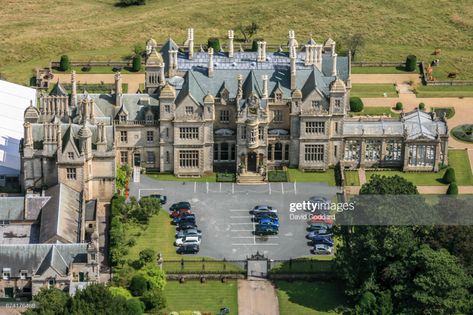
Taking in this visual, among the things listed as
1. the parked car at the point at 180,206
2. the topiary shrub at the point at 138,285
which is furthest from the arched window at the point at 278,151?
the topiary shrub at the point at 138,285

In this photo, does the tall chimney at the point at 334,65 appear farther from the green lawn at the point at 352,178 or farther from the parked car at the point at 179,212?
the parked car at the point at 179,212

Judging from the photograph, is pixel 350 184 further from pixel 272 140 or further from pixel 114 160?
pixel 114 160

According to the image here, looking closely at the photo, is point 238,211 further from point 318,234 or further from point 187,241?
point 318,234

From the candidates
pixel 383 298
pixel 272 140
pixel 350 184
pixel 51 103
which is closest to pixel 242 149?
pixel 272 140

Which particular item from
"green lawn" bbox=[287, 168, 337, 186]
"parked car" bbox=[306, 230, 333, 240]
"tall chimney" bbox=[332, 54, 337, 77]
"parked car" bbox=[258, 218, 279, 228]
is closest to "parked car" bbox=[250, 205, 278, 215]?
"parked car" bbox=[258, 218, 279, 228]

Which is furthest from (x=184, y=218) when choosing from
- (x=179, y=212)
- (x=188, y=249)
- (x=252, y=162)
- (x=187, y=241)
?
(x=252, y=162)

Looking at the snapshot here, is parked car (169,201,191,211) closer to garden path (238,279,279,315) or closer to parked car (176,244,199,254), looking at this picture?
parked car (176,244,199,254)
